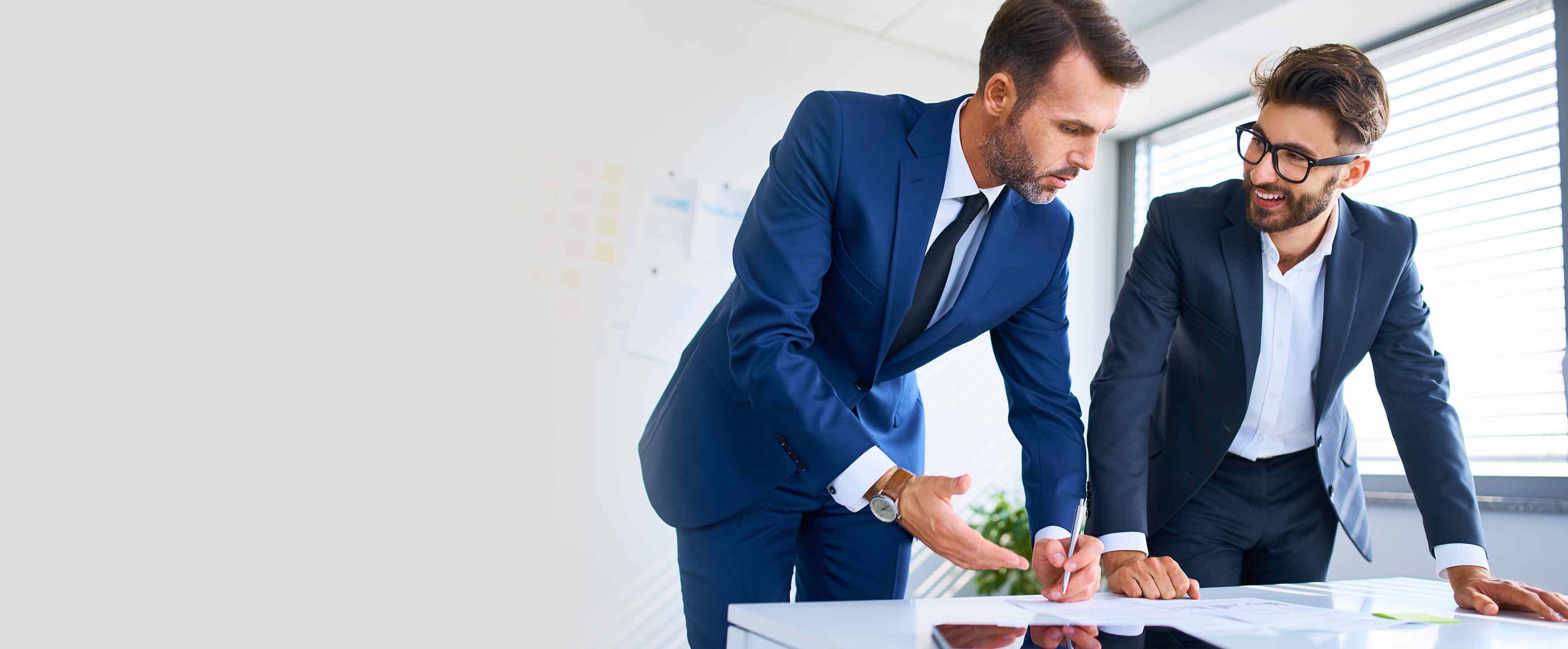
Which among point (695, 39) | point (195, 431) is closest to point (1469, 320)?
point (695, 39)

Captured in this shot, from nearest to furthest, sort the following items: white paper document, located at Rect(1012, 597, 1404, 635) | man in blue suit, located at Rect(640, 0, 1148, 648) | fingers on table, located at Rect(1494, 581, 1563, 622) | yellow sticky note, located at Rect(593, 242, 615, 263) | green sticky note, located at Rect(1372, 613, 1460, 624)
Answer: white paper document, located at Rect(1012, 597, 1404, 635) → green sticky note, located at Rect(1372, 613, 1460, 624) → fingers on table, located at Rect(1494, 581, 1563, 622) → man in blue suit, located at Rect(640, 0, 1148, 648) → yellow sticky note, located at Rect(593, 242, 615, 263)

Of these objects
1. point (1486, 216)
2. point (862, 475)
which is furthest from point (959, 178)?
point (1486, 216)

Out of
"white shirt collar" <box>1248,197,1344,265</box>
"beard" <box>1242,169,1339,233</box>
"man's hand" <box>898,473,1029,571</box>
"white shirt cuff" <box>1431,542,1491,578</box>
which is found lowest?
"white shirt cuff" <box>1431,542,1491,578</box>

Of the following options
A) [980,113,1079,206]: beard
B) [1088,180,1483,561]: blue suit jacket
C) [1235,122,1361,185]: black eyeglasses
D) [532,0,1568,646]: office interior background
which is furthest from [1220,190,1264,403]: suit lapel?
[532,0,1568,646]: office interior background

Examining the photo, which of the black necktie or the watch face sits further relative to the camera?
the black necktie

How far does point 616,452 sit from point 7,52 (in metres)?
2.12

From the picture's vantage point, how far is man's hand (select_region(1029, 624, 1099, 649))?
966mm

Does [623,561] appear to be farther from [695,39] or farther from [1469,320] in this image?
[1469,320]

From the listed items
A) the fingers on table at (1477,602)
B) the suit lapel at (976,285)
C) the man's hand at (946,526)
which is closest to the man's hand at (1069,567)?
the man's hand at (946,526)

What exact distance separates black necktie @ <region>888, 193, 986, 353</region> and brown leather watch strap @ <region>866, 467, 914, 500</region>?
0.31 m

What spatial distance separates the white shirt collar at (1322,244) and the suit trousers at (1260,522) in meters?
0.35

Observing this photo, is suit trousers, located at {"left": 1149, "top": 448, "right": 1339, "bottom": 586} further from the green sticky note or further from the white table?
the green sticky note

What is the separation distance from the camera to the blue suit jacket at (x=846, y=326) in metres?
1.36

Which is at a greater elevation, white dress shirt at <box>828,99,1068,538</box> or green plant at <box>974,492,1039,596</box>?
white dress shirt at <box>828,99,1068,538</box>
